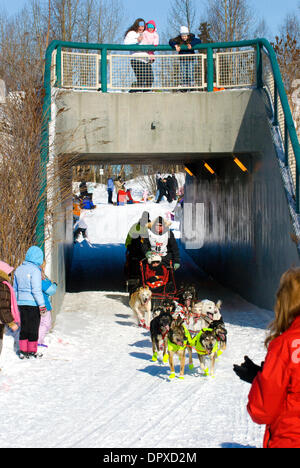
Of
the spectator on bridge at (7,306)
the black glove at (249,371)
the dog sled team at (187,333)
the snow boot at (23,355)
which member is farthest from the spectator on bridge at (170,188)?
the black glove at (249,371)

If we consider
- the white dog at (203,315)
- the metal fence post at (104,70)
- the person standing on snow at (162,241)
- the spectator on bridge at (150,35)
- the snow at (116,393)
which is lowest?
the snow at (116,393)

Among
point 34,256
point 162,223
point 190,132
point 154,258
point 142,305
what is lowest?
point 142,305

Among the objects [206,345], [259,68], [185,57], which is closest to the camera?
[206,345]

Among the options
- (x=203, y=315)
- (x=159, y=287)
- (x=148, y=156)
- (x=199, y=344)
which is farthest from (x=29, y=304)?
(x=148, y=156)

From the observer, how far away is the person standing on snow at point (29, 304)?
8.99 meters

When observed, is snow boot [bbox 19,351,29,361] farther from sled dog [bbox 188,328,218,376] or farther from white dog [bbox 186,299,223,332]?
sled dog [bbox 188,328,218,376]

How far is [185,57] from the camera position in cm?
1420

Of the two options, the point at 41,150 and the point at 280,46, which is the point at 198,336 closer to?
the point at 41,150

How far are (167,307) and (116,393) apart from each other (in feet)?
6.64

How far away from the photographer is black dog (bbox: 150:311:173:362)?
824 cm

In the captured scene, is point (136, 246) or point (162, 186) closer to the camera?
point (136, 246)

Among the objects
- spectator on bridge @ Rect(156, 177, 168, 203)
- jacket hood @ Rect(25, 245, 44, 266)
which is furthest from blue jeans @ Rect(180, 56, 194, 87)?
spectator on bridge @ Rect(156, 177, 168, 203)

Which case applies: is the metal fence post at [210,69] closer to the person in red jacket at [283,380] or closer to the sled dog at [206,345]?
the sled dog at [206,345]

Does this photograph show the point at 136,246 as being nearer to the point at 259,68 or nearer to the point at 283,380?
the point at 259,68
